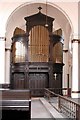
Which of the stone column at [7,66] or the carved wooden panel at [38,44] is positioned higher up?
the carved wooden panel at [38,44]

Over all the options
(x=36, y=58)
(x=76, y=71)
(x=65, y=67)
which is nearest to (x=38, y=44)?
(x=36, y=58)

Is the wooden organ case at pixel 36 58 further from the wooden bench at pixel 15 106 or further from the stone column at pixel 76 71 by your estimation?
the wooden bench at pixel 15 106

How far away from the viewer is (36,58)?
18.6 meters

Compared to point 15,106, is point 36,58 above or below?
above

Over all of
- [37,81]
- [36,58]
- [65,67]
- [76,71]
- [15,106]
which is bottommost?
[15,106]

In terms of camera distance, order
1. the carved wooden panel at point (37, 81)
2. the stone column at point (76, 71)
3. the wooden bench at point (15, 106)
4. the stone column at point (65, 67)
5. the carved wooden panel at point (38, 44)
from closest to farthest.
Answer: the wooden bench at point (15, 106) < the stone column at point (76, 71) < the carved wooden panel at point (38, 44) < the carved wooden panel at point (37, 81) < the stone column at point (65, 67)

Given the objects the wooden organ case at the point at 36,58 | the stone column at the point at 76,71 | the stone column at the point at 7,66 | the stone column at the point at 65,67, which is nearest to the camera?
the stone column at the point at 76,71

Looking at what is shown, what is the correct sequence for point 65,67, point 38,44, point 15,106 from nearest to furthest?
point 15,106
point 38,44
point 65,67

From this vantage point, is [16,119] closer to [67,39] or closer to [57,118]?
[57,118]

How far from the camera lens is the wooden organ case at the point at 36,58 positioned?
60.6ft

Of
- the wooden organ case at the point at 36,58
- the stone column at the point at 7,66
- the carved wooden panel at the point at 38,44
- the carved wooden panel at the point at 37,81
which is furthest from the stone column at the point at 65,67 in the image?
the stone column at the point at 7,66

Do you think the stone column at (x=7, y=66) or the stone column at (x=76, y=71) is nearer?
the stone column at (x=76, y=71)

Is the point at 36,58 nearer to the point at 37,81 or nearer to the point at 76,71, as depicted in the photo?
the point at 37,81

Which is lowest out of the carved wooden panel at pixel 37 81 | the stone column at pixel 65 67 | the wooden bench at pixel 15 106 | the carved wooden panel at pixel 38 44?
the wooden bench at pixel 15 106
